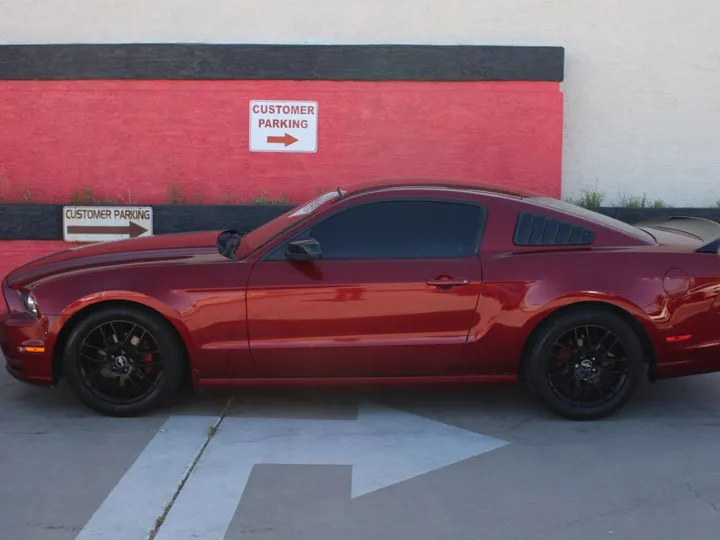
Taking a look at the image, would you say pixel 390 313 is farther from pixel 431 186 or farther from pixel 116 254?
pixel 116 254

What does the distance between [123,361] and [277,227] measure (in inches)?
52.8

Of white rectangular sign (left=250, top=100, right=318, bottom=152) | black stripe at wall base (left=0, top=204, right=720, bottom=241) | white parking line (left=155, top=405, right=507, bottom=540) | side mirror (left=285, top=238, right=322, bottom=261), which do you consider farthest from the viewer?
white rectangular sign (left=250, top=100, right=318, bottom=152)

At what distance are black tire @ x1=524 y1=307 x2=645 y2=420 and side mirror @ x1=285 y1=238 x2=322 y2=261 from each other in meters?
1.47

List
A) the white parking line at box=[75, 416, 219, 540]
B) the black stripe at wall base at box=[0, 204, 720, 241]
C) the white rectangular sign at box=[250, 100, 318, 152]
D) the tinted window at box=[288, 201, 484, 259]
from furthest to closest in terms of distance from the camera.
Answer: the white rectangular sign at box=[250, 100, 318, 152]
the black stripe at wall base at box=[0, 204, 720, 241]
the tinted window at box=[288, 201, 484, 259]
the white parking line at box=[75, 416, 219, 540]

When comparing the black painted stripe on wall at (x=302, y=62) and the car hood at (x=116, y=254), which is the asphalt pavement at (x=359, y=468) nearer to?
the car hood at (x=116, y=254)

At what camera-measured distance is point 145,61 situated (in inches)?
345

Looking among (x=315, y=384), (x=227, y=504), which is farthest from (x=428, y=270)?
(x=227, y=504)

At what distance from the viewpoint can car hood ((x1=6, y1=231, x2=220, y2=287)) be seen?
589 cm

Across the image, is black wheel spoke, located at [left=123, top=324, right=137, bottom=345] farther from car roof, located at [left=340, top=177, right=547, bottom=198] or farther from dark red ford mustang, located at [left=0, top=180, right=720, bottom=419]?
car roof, located at [left=340, top=177, right=547, bottom=198]

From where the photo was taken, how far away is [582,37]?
8.84 metres

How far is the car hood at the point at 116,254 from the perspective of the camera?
19.3 feet

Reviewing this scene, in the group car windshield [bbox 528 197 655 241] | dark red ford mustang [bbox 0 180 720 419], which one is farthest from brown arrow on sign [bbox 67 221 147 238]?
car windshield [bbox 528 197 655 241]

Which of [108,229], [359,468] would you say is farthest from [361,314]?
[108,229]

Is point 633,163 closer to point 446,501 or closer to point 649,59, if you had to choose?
point 649,59
